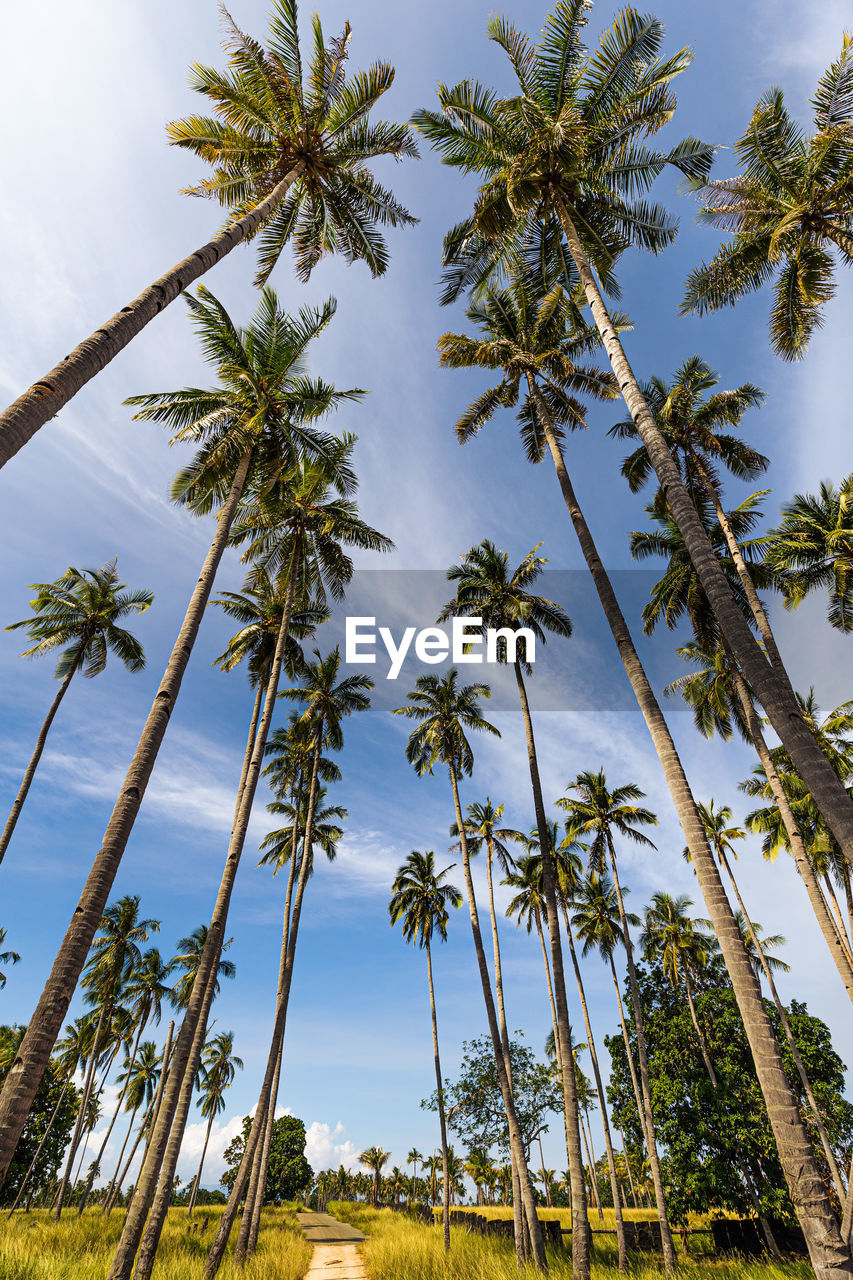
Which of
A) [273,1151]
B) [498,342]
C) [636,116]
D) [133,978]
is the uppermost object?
[498,342]

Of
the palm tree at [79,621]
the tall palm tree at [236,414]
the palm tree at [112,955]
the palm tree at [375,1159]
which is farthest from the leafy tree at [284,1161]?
the tall palm tree at [236,414]

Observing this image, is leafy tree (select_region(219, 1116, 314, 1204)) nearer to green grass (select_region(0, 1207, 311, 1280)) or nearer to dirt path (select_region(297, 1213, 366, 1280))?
dirt path (select_region(297, 1213, 366, 1280))

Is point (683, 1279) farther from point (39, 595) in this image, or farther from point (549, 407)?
point (39, 595)

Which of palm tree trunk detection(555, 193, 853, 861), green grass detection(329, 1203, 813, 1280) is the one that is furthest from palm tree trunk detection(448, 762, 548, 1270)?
palm tree trunk detection(555, 193, 853, 861)

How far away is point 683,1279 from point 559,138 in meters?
21.8

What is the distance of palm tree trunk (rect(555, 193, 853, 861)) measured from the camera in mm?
6062

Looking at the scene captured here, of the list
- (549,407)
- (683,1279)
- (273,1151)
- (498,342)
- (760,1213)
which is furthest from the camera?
(273,1151)

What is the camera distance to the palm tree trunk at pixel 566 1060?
10664 mm

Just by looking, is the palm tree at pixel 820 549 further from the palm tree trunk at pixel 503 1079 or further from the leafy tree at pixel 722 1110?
the leafy tree at pixel 722 1110

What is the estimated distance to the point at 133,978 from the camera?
3688cm

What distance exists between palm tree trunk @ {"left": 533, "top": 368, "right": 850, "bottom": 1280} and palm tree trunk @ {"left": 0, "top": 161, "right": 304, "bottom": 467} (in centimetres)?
776

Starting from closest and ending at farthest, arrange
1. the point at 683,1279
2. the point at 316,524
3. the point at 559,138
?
the point at 559,138, the point at 683,1279, the point at 316,524

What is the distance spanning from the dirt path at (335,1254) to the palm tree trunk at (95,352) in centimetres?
2020

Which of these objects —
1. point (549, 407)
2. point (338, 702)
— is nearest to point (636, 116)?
point (549, 407)
